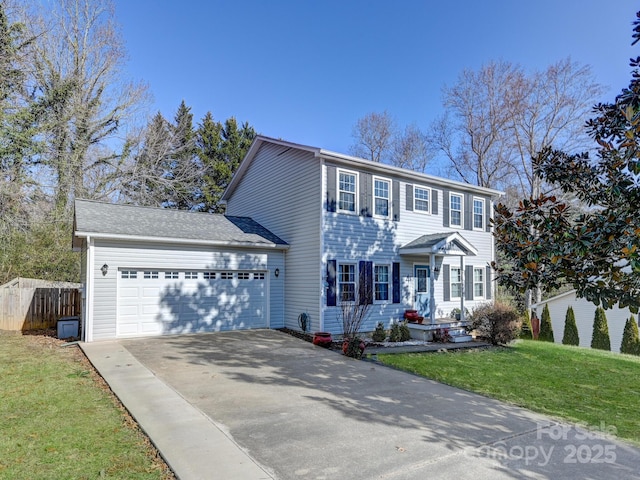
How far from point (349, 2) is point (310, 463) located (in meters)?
17.0

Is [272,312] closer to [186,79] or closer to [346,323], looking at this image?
[346,323]

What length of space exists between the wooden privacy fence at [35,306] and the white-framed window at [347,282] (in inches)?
368

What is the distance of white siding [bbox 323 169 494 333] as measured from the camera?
41.1 ft

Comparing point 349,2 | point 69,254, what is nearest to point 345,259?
point 349,2

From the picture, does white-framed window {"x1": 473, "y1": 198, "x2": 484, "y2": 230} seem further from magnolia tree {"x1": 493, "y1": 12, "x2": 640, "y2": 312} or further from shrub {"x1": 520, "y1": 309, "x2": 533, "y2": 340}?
magnolia tree {"x1": 493, "y1": 12, "x2": 640, "y2": 312}

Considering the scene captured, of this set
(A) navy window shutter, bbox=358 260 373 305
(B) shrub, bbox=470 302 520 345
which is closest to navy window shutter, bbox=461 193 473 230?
(B) shrub, bbox=470 302 520 345

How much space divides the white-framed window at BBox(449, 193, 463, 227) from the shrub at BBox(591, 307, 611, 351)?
8239mm

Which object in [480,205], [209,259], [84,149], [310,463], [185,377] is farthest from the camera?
[84,149]

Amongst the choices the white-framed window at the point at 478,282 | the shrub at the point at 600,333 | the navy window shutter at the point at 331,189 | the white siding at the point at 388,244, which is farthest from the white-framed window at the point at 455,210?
the shrub at the point at 600,333

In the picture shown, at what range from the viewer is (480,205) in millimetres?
17016

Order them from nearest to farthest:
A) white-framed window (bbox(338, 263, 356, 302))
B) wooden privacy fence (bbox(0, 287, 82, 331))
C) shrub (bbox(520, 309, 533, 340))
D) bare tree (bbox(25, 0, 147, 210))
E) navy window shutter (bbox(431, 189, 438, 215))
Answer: white-framed window (bbox(338, 263, 356, 302))
wooden privacy fence (bbox(0, 287, 82, 331))
navy window shutter (bbox(431, 189, 438, 215))
shrub (bbox(520, 309, 533, 340))
bare tree (bbox(25, 0, 147, 210))

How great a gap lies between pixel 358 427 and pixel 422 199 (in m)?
11.2

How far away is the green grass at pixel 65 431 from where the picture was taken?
3.80 metres

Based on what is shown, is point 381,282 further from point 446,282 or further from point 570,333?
point 570,333
